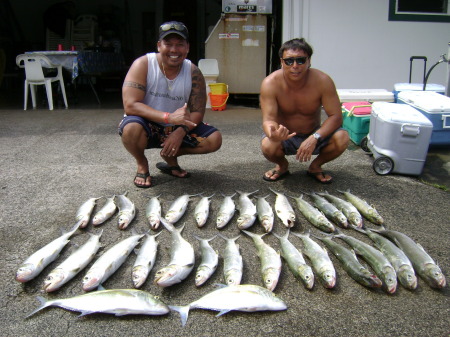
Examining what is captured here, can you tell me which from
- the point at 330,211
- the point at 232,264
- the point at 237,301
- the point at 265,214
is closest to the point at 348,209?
the point at 330,211

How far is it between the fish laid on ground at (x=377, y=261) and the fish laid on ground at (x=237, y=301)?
64 centimetres

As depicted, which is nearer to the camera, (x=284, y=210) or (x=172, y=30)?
(x=284, y=210)

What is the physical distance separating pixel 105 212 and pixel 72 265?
774mm

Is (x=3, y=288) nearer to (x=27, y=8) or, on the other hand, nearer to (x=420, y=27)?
(x=420, y=27)

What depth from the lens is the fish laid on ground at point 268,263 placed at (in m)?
2.25

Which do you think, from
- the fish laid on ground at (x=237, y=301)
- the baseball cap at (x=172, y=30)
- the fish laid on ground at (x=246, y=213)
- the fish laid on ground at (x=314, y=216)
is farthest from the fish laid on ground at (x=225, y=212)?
the baseball cap at (x=172, y=30)

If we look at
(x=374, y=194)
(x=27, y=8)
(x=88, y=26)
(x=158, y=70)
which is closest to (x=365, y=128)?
(x=374, y=194)

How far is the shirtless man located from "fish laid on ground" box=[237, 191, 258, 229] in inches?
24.4

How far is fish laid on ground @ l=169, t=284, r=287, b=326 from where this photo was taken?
2037 mm

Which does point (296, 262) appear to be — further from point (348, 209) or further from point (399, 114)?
point (399, 114)

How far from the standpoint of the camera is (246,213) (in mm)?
3018

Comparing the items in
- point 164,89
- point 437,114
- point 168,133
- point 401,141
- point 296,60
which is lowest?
point 401,141

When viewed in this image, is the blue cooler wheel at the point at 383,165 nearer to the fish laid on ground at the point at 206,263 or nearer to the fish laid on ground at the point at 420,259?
the fish laid on ground at the point at 420,259

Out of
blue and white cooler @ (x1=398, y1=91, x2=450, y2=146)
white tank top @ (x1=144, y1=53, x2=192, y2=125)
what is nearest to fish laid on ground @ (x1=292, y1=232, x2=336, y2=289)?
white tank top @ (x1=144, y1=53, x2=192, y2=125)
